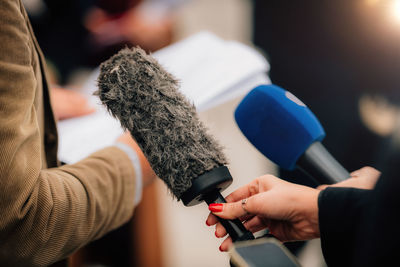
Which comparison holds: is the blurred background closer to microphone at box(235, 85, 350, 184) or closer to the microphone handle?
microphone at box(235, 85, 350, 184)

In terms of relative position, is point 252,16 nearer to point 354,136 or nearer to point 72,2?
point 354,136

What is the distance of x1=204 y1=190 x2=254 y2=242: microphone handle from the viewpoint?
1.17ft

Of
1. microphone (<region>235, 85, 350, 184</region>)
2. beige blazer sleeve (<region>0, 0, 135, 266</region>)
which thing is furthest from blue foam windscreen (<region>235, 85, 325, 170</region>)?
beige blazer sleeve (<region>0, 0, 135, 266</region>)

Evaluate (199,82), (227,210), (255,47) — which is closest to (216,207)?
(227,210)

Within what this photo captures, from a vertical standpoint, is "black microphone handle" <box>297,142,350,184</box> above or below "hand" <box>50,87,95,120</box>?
above

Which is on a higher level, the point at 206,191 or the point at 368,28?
the point at 368,28

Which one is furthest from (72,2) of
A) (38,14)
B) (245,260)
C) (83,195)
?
(245,260)

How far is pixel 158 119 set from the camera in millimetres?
365

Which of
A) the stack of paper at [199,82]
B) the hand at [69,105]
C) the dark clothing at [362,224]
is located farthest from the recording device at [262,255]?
the hand at [69,105]

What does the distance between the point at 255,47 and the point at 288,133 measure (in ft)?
2.56

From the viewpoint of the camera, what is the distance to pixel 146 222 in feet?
4.34

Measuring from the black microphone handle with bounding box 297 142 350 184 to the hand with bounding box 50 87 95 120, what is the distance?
0.47m

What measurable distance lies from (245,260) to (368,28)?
2.80ft

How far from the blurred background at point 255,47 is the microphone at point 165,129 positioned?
0.29m
